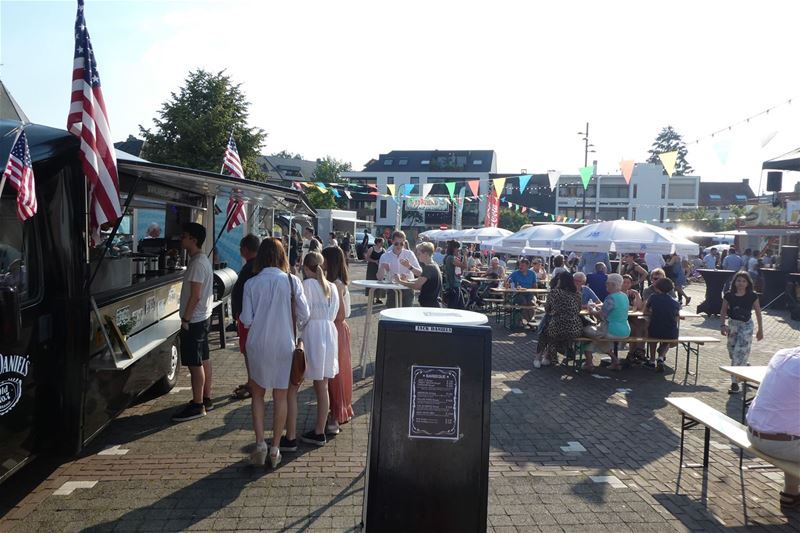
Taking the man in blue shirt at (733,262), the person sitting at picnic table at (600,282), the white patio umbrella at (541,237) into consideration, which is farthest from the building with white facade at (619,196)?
the person sitting at picnic table at (600,282)

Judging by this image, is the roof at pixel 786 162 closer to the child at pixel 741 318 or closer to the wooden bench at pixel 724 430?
the child at pixel 741 318

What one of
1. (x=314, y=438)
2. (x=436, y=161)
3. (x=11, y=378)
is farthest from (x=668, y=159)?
(x=436, y=161)

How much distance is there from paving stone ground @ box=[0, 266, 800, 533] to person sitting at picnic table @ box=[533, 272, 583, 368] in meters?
1.64

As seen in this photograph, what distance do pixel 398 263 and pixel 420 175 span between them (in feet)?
214

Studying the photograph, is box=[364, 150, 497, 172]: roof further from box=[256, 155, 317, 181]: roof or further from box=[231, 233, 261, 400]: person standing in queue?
box=[231, 233, 261, 400]: person standing in queue

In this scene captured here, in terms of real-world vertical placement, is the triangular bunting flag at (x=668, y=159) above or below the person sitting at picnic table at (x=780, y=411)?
above

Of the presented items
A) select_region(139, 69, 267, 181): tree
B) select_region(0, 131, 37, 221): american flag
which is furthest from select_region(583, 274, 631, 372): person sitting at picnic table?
select_region(139, 69, 267, 181): tree

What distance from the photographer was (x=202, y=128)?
987 inches

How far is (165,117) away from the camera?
84.8 feet

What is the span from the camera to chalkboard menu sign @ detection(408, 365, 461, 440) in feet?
10.9

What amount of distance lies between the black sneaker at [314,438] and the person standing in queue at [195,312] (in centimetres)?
132

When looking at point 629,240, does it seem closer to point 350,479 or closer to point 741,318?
point 741,318

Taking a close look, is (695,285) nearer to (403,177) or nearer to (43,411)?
(43,411)

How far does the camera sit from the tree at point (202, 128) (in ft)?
82.4
